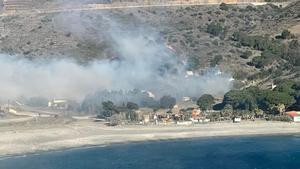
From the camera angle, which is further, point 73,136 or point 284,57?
point 284,57

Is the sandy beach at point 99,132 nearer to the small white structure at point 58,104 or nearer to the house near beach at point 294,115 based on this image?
the house near beach at point 294,115

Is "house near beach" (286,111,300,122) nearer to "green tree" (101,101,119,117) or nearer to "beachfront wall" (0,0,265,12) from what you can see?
"green tree" (101,101,119,117)

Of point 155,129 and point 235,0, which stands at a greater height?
point 235,0

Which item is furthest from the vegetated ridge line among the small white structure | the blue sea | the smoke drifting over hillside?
the blue sea

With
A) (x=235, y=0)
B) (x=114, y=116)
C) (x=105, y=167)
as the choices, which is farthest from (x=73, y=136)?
(x=235, y=0)

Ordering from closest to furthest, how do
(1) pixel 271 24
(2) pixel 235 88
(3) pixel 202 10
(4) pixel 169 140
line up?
(4) pixel 169 140 → (2) pixel 235 88 → (1) pixel 271 24 → (3) pixel 202 10

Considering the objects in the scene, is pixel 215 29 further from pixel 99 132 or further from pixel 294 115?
pixel 99 132

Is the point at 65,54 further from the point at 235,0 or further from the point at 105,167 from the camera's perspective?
the point at 105,167

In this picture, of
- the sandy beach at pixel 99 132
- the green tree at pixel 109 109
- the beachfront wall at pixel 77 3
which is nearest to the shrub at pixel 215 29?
the beachfront wall at pixel 77 3
